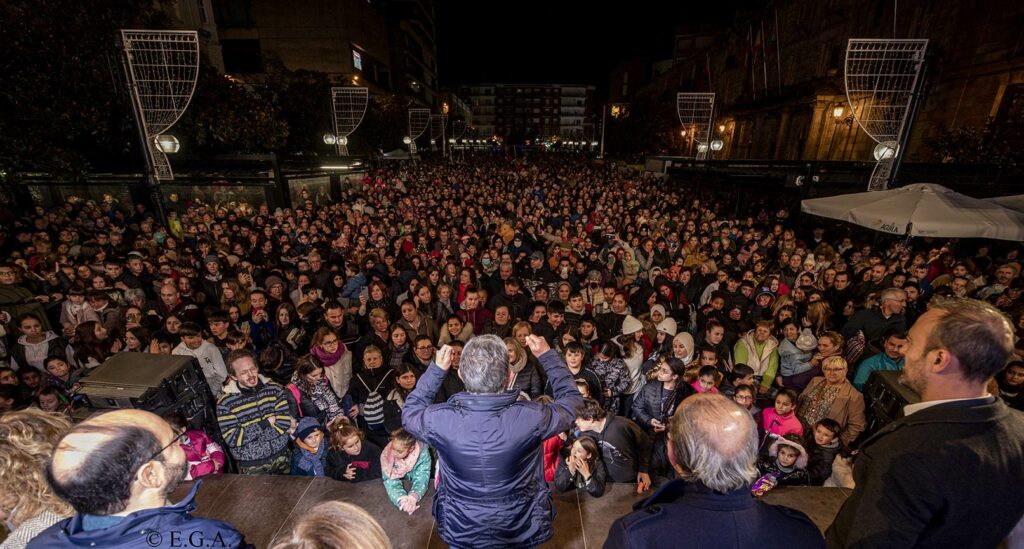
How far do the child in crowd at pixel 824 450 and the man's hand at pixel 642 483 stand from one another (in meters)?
1.69

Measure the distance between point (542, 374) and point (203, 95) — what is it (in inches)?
614

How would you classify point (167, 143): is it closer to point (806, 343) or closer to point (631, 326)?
point (631, 326)

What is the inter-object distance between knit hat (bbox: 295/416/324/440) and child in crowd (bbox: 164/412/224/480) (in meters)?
0.64

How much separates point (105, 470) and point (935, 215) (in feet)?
30.6

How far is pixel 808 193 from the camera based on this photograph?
1213 cm

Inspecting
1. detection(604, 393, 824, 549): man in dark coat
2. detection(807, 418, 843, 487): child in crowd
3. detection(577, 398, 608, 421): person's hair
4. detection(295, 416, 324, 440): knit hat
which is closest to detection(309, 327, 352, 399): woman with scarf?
detection(295, 416, 324, 440): knit hat

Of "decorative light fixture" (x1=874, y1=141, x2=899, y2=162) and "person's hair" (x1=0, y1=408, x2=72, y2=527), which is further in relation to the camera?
"decorative light fixture" (x1=874, y1=141, x2=899, y2=162)

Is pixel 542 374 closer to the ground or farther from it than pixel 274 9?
closer to the ground

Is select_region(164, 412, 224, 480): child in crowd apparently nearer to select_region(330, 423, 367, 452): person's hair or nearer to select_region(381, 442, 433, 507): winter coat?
select_region(330, 423, 367, 452): person's hair

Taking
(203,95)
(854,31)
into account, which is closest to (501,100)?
(854,31)

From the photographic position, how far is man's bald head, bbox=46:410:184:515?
4.43 ft

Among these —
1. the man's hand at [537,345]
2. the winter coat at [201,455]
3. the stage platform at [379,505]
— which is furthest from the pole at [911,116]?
the winter coat at [201,455]

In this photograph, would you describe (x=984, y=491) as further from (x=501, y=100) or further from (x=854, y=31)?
(x=501, y=100)

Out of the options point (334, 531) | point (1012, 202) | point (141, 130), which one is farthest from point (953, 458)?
point (141, 130)
